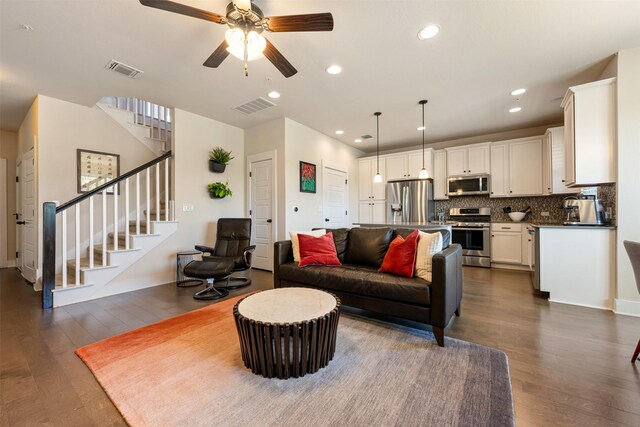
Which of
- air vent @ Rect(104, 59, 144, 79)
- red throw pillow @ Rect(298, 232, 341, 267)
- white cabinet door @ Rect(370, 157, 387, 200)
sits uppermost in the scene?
air vent @ Rect(104, 59, 144, 79)

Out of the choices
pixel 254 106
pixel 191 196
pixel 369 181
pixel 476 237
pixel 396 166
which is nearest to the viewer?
pixel 254 106

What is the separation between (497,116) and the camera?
4.51 m

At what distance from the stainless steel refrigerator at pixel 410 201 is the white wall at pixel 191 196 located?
3.52 metres

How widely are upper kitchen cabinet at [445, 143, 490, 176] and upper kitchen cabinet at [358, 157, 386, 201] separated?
4.78 feet

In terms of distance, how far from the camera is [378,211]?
6309 mm

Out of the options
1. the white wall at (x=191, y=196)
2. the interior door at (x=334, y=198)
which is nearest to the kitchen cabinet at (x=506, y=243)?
the interior door at (x=334, y=198)

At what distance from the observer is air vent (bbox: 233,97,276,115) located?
152 inches

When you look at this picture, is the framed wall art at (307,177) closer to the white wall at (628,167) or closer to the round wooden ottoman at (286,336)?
the round wooden ottoman at (286,336)

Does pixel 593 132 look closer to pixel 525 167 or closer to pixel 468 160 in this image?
pixel 525 167

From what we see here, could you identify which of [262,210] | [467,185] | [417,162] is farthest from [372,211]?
[262,210]

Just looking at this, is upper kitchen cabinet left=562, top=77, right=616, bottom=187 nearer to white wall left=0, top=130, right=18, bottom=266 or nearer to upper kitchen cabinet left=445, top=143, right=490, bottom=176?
upper kitchen cabinet left=445, top=143, right=490, bottom=176

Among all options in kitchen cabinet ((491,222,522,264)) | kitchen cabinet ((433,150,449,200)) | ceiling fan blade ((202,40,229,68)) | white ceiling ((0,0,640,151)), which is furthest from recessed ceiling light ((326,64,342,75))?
kitchen cabinet ((491,222,522,264))

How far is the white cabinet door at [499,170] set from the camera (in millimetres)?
5031

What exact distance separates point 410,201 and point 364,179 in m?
1.30
